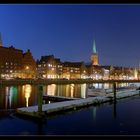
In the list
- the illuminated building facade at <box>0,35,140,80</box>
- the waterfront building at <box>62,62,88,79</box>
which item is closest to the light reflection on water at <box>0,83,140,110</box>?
the illuminated building facade at <box>0,35,140,80</box>

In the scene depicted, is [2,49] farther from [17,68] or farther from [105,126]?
[105,126]

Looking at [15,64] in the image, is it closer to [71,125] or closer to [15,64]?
[15,64]

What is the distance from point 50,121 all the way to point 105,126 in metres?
3.47

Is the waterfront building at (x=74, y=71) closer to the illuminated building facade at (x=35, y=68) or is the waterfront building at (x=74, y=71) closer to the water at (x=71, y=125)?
the illuminated building facade at (x=35, y=68)

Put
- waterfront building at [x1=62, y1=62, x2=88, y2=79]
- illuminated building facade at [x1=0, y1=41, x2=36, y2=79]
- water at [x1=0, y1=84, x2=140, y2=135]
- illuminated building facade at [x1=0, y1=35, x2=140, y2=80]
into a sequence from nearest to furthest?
water at [x1=0, y1=84, x2=140, y2=135] → illuminated building facade at [x1=0, y1=41, x2=36, y2=79] → illuminated building facade at [x1=0, y1=35, x2=140, y2=80] → waterfront building at [x1=62, y1=62, x2=88, y2=79]

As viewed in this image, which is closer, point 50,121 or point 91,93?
point 50,121

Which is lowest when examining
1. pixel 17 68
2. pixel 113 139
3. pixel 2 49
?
pixel 113 139

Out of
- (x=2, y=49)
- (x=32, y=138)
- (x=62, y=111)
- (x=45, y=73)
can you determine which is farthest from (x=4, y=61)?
(x=32, y=138)

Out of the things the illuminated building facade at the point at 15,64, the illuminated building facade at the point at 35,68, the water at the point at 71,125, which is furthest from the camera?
the illuminated building facade at the point at 35,68

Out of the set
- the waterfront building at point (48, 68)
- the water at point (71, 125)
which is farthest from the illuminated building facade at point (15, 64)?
the water at point (71, 125)

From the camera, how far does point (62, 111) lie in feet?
57.9

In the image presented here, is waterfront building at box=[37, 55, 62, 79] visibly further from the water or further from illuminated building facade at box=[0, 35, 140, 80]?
the water

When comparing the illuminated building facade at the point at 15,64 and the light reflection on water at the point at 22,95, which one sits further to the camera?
the illuminated building facade at the point at 15,64

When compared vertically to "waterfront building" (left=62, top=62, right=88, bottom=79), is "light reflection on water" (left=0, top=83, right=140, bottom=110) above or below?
below
